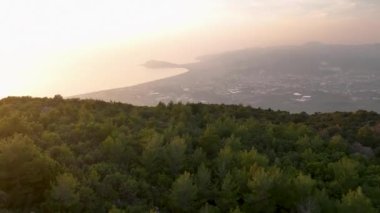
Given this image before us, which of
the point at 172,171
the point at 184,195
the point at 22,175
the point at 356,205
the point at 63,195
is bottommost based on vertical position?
the point at 356,205

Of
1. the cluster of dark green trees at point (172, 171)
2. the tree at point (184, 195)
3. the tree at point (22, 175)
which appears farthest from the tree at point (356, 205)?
the tree at point (22, 175)

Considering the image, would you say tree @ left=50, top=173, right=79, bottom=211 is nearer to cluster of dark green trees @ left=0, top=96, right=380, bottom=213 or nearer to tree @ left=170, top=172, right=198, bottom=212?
cluster of dark green trees @ left=0, top=96, right=380, bottom=213

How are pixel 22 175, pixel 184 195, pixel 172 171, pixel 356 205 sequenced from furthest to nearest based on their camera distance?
1. pixel 172 171
2. pixel 184 195
3. pixel 22 175
4. pixel 356 205

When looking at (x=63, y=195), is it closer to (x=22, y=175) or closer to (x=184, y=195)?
(x=22, y=175)

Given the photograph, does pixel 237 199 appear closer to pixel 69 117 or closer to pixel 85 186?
pixel 85 186

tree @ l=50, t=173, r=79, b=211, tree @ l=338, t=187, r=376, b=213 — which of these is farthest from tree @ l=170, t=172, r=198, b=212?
tree @ l=338, t=187, r=376, b=213

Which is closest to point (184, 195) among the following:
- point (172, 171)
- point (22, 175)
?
point (172, 171)

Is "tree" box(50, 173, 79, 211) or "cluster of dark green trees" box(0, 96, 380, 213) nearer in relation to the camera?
"tree" box(50, 173, 79, 211)

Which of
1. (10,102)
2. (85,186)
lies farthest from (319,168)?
(10,102)

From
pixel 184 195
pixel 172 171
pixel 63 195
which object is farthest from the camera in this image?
pixel 172 171
